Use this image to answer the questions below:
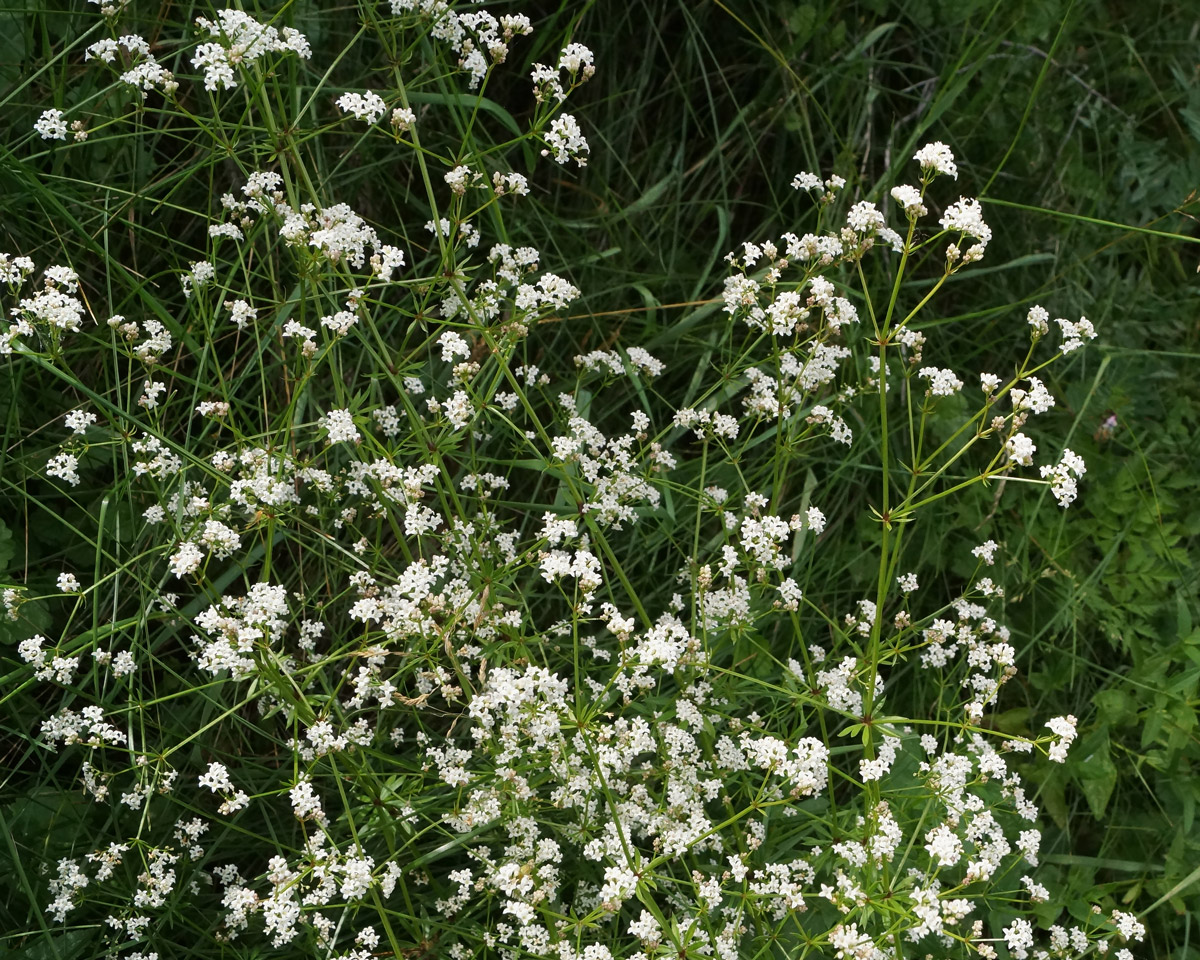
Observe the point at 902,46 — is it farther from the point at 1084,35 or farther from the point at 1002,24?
the point at 1084,35

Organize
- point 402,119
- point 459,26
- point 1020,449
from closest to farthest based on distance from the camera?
point 1020,449
point 402,119
point 459,26

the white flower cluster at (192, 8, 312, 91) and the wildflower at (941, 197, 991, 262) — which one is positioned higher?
the white flower cluster at (192, 8, 312, 91)

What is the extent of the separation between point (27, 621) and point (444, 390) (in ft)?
4.28

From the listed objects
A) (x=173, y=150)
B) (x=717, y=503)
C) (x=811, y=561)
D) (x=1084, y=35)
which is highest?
(x=173, y=150)

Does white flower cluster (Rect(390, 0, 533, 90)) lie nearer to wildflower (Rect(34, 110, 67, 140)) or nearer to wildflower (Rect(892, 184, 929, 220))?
wildflower (Rect(34, 110, 67, 140))

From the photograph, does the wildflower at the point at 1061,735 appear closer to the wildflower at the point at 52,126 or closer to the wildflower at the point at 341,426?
the wildflower at the point at 341,426

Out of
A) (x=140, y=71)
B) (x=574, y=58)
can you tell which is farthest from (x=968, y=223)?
(x=140, y=71)

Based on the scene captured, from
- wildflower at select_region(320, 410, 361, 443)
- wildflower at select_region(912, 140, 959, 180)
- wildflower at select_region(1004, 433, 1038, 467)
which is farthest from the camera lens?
wildflower at select_region(320, 410, 361, 443)

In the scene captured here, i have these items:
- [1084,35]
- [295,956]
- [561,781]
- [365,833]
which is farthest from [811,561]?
[1084,35]

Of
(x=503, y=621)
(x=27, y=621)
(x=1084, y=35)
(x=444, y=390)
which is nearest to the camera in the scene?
(x=503, y=621)

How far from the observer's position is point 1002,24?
427 centimetres

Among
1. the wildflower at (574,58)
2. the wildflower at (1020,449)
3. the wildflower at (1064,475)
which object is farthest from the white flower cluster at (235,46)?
the wildflower at (1064,475)

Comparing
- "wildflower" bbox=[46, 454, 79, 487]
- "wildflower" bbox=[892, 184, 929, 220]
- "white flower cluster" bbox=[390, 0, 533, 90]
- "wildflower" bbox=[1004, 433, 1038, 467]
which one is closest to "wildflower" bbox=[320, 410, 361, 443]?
"wildflower" bbox=[46, 454, 79, 487]

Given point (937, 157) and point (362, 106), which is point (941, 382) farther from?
point (362, 106)
